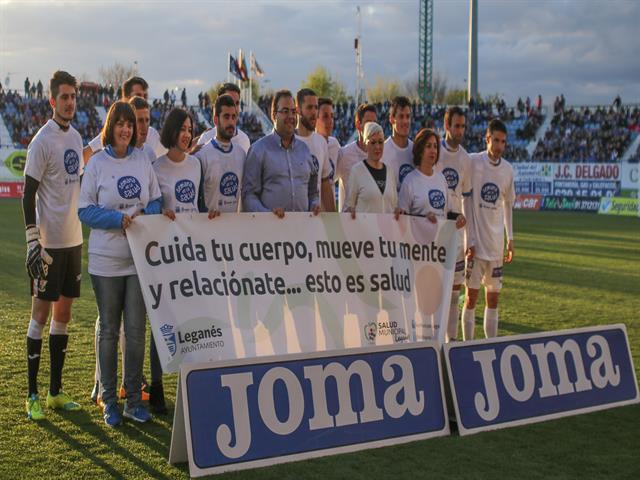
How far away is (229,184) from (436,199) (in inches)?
72.2

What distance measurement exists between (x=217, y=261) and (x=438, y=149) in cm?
239

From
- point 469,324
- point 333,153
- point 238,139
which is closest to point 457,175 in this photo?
point 333,153

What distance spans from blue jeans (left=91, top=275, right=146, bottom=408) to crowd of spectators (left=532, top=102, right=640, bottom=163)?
3572 centimetres

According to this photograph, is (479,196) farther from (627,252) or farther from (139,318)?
(627,252)

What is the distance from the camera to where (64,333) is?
6.10 meters

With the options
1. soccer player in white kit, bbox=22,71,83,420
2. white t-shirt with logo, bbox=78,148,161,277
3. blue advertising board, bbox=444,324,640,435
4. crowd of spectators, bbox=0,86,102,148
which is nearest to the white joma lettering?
blue advertising board, bbox=444,324,640,435

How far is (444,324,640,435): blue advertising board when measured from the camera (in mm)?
5348

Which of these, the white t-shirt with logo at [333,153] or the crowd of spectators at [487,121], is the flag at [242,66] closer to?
the crowd of spectators at [487,121]

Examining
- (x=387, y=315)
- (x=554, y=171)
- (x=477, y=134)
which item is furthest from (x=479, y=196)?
(x=477, y=134)

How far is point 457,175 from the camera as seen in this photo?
7809 mm

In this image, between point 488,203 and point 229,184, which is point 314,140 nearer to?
point 229,184

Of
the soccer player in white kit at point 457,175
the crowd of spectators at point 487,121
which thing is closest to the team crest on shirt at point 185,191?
the soccer player in white kit at point 457,175

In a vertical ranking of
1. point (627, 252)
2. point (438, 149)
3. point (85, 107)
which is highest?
point (85, 107)

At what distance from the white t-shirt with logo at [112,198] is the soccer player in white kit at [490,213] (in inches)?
146
